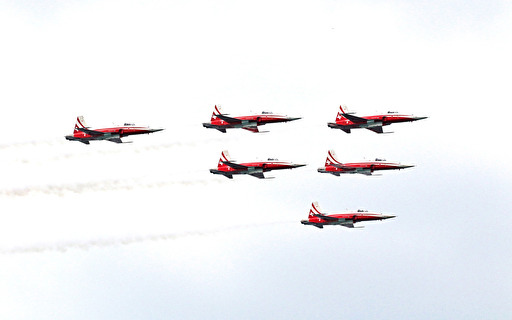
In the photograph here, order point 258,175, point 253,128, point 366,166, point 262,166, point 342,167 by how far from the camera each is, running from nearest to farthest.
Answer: point 253,128
point 262,166
point 258,175
point 366,166
point 342,167

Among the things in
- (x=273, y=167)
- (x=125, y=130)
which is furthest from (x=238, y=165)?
(x=125, y=130)

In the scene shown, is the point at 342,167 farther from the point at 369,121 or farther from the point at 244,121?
the point at 244,121

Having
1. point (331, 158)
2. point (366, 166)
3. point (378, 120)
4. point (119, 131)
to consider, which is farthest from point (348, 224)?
point (119, 131)

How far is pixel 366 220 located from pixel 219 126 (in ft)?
97.5

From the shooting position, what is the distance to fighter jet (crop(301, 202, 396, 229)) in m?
187

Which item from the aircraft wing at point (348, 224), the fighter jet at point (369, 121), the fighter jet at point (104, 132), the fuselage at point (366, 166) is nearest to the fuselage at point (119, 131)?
the fighter jet at point (104, 132)

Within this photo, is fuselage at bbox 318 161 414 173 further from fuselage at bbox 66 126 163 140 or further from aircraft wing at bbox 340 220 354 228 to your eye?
fuselage at bbox 66 126 163 140

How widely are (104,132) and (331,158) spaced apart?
39554 millimetres

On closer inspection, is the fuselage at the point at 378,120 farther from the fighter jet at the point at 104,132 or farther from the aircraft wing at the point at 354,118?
the fighter jet at the point at 104,132

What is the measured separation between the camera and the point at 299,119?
180m

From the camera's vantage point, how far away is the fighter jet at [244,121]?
181 meters

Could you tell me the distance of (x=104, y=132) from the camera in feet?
582

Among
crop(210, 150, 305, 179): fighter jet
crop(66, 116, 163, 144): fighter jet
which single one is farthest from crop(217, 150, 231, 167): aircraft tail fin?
crop(66, 116, 163, 144): fighter jet

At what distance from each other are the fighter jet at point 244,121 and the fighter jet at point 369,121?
822cm
